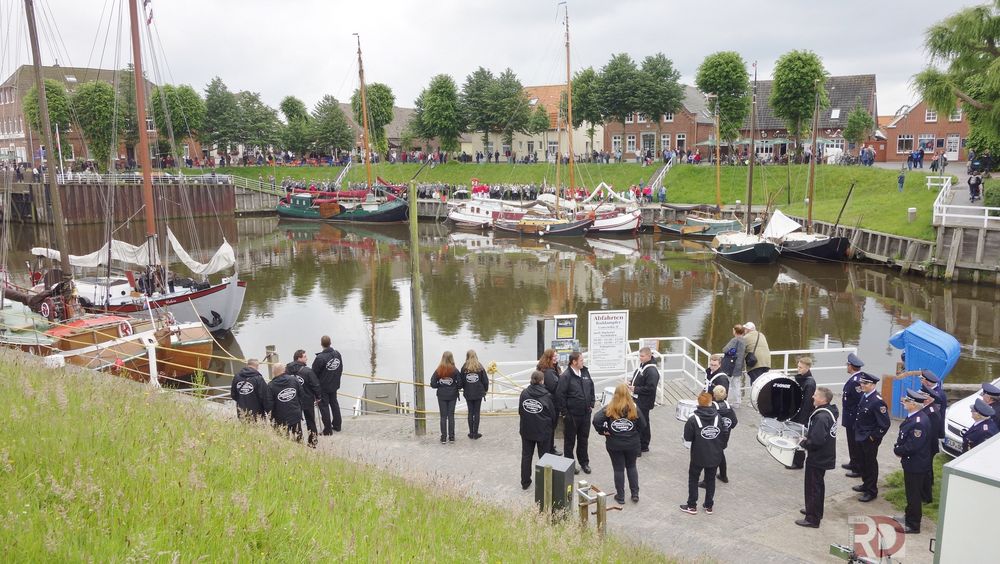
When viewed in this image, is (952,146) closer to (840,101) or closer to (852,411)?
(840,101)

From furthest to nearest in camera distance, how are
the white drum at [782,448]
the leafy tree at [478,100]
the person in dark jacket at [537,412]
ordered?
the leafy tree at [478,100] < the white drum at [782,448] < the person in dark jacket at [537,412]

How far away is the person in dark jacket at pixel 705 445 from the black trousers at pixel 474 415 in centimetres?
366

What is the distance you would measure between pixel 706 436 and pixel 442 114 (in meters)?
68.6

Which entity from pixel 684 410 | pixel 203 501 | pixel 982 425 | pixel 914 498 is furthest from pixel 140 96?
pixel 982 425

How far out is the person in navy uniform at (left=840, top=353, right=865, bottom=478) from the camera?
9945 millimetres

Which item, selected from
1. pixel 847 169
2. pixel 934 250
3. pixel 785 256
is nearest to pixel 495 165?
pixel 847 169

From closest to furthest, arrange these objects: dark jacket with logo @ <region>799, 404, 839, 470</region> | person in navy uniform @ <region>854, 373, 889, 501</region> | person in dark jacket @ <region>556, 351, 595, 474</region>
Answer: dark jacket with logo @ <region>799, 404, 839, 470</region>
person in navy uniform @ <region>854, 373, 889, 501</region>
person in dark jacket @ <region>556, 351, 595, 474</region>

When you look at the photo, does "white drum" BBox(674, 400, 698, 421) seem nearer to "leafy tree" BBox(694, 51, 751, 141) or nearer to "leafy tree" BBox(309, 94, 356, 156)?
"leafy tree" BBox(694, 51, 751, 141)

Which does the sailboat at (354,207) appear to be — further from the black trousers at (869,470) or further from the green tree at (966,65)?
the black trousers at (869,470)

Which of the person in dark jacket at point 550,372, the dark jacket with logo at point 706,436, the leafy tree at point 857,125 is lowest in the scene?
the dark jacket with logo at point 706,436

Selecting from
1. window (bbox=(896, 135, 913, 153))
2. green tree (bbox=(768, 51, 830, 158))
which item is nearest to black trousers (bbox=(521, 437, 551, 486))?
green tree (bbox=(768, 51, 830, 158))

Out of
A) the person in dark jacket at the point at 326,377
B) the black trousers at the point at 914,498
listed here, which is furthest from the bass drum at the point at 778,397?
the person in dark jacket at the point at 326,377

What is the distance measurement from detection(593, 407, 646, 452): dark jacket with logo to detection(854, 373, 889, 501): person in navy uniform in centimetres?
285

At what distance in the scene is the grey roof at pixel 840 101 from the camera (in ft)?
216
